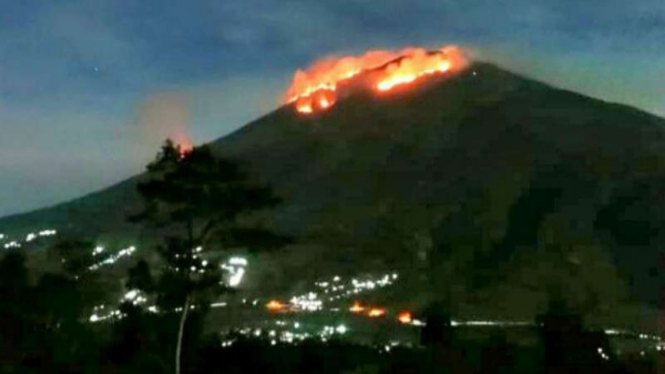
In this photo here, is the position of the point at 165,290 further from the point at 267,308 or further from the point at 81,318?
the point at 267,308

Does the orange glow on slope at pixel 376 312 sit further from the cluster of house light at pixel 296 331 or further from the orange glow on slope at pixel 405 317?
the cluster of house light at pixel 296 331

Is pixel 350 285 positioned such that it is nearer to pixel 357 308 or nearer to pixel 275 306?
pixel 357 308

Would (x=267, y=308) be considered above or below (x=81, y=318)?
above

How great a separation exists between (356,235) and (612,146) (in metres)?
33.2

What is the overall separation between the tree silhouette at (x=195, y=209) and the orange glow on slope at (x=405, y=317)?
2053cm

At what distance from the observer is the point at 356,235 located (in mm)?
81062

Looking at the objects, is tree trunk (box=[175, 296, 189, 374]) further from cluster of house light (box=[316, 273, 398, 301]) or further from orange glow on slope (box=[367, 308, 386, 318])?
cluster of house light (box=[316, 273, 398, 301])

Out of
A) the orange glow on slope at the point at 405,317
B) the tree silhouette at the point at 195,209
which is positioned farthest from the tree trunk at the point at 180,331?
the orange glow on slope at the point at 405,317

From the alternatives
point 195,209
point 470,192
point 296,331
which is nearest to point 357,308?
point 296,331

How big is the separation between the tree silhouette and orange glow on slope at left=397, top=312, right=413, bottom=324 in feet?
67.4

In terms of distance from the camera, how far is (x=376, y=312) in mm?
53719

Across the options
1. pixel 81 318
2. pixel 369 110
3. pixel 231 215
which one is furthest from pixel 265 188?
pixel 369 110

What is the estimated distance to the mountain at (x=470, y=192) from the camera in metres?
69.6

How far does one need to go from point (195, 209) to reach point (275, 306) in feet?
93.2
